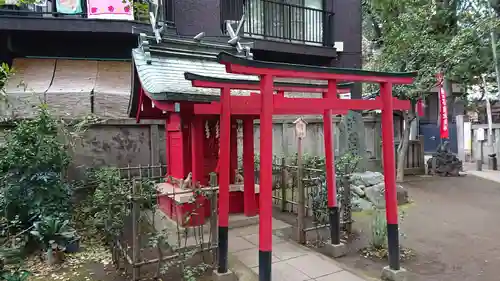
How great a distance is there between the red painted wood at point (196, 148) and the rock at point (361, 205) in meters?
4.25

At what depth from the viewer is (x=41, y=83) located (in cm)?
1016

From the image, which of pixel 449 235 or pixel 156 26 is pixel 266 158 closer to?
pixel 156 26

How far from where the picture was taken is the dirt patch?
552 cm

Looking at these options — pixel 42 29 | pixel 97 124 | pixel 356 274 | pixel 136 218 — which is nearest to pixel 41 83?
pixel 42 29

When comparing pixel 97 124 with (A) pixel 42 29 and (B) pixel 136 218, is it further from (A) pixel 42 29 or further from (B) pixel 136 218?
(B) pixel 136 218

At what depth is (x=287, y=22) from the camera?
13633 millimetres

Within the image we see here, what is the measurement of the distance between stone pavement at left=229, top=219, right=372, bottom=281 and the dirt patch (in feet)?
1.50

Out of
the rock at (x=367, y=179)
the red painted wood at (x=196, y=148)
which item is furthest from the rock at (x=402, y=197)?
the red painted wood at (x=196, y=148)

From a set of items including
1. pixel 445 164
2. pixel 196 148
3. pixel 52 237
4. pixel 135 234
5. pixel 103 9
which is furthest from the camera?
pixel 445 164

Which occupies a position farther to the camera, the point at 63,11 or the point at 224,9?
the point at 224,9

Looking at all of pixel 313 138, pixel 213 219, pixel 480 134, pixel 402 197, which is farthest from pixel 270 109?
pixel 480 134

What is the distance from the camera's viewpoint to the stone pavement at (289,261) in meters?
5.07

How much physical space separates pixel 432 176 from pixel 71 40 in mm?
13941

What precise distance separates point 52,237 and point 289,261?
149 inches
